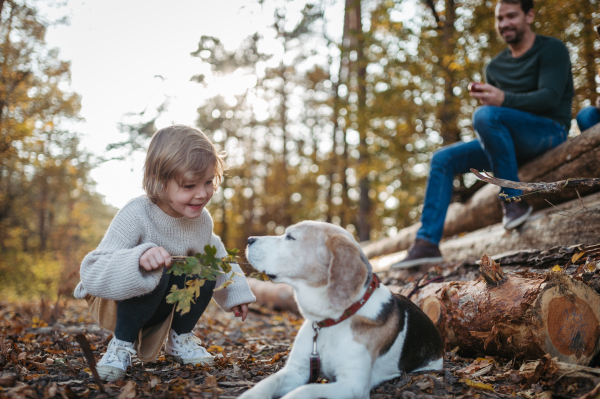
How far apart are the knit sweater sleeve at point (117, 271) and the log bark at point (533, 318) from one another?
9.05ft

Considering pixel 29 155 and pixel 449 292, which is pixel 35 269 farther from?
pixel 449 292

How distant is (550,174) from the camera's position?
4.91m

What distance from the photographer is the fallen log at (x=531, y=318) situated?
2873 mm

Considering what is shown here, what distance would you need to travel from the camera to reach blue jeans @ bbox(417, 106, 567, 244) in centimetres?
480

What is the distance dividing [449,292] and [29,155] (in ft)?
67.5

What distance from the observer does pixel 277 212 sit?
2347 cm

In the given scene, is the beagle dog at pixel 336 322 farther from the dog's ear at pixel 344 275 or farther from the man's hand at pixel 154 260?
the man's hand at pixel 154 260

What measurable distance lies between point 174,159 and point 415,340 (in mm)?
2365

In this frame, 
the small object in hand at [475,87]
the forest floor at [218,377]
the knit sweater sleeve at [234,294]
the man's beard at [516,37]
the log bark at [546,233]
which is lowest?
the forest floor at [218,377]

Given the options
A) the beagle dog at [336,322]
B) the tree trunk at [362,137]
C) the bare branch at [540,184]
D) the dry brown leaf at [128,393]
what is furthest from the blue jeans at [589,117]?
the tree trunk at [362,137]

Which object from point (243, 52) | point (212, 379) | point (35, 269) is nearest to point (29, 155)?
point (35, 269)

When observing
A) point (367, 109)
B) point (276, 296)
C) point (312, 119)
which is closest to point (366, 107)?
point (367, 109)

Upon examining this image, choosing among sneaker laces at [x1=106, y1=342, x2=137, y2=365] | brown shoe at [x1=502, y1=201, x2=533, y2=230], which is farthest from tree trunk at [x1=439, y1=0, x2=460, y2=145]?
sneaker laces at [x1=106, y1=342, x2=137, y2=365]

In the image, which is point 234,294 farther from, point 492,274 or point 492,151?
point 492,151
